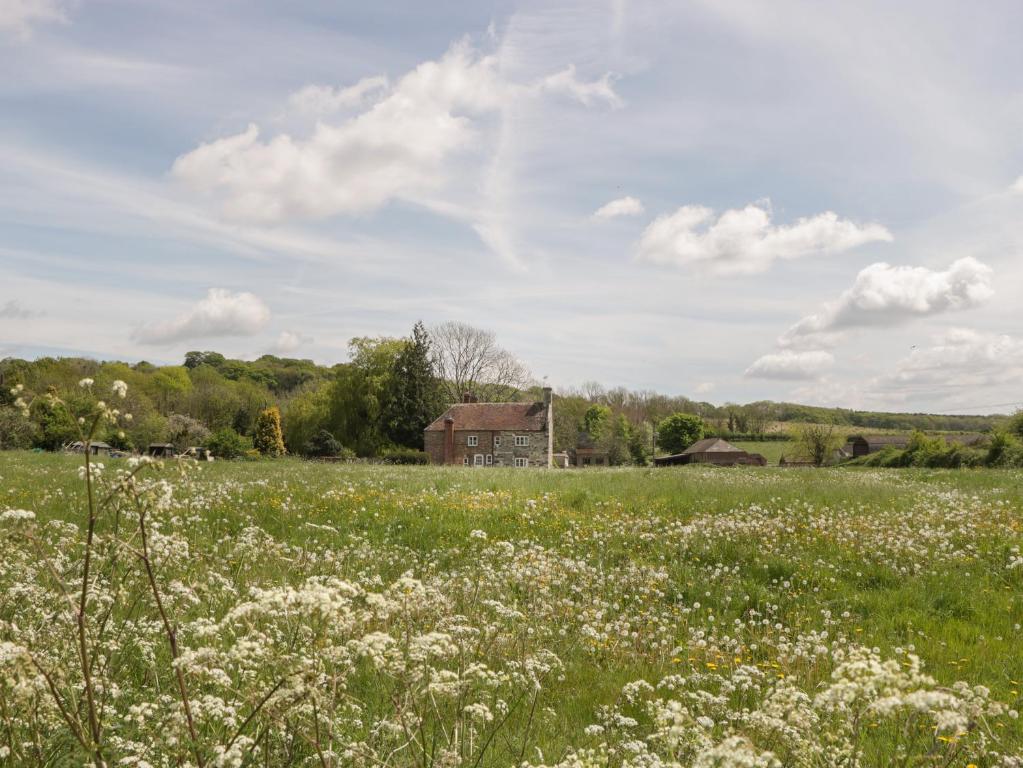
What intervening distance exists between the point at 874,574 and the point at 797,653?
4490 mm

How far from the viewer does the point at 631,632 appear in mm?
8469

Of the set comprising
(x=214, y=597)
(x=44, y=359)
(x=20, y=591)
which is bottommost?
(x=214, y=597)

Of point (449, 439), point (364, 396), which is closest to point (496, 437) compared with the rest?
point (449, 439)

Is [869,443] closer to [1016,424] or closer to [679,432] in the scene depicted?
[679,432]

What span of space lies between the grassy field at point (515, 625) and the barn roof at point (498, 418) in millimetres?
43345

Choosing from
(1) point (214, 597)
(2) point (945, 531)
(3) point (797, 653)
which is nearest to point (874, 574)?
(2) point (945, 531)

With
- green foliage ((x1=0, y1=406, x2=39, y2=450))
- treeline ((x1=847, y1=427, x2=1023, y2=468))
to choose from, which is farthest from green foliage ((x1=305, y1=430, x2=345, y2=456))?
treeline ((x1=847, y1=427, x2=1023, y2=468))

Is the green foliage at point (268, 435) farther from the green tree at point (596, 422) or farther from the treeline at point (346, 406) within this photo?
the green tree at point (596, 422)

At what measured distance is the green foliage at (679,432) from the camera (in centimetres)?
11325

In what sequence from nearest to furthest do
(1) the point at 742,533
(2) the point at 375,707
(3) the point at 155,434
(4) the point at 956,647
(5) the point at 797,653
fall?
(2) the point at 375,707 < (5) the point at 797,653 < (4) the point at 956,647 < (1) the point at 742,533 < (3) the point at 155,434

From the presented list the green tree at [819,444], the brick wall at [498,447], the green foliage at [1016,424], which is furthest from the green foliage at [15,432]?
the green tree at [819,444]

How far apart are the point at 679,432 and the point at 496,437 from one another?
58218 millimetres

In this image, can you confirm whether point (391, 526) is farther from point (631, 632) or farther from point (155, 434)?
point (155, 434)

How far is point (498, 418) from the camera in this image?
212ft
